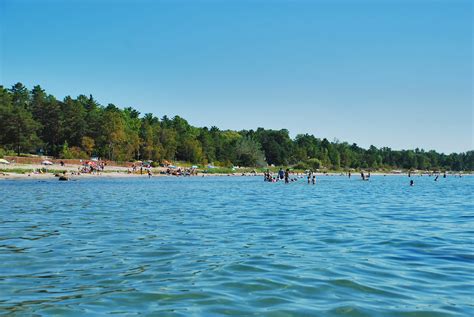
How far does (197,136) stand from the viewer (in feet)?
595

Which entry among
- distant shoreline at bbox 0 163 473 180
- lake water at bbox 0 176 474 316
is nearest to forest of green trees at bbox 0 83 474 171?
distant shoreline at bbox 0 163 473 180

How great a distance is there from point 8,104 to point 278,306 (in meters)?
123

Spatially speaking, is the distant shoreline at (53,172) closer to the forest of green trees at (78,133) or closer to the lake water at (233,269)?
the forest of green trees at (78,133)

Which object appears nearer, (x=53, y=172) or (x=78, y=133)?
(x=53, y=172)

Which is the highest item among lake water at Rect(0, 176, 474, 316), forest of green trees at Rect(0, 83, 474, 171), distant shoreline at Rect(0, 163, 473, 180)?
forest of green trees at Rect(0, 83, 474, 171)

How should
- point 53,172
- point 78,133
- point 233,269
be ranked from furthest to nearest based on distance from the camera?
point 78,133 < point 53,172 < point 233,269

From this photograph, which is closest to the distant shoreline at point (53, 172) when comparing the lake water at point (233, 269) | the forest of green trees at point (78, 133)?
the forest of green trees at point (78, 133)

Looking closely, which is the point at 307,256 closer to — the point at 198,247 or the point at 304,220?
the point at 198,247

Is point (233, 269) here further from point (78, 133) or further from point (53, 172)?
point (78, 133)

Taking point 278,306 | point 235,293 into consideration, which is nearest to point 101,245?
point 235,293

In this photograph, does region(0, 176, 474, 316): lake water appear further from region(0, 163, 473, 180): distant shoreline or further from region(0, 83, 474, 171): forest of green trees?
region(0, 83, 474, 171): forest of green trees

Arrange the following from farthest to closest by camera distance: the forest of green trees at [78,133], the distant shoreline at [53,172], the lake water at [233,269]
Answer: the forest of green trees at [78,133] < the distant shoreline at [53,172] < the lake water at [233,269]

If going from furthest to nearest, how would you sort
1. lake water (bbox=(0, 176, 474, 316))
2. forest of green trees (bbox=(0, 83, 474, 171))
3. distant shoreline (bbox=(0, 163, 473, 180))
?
1. forest of green trees (bbox=(0, 83, 474, 171))
2. distant shoreline (bbox=(0, 163, 473, 180))
3. lake water (bbox=(0, 176, 474, 316))

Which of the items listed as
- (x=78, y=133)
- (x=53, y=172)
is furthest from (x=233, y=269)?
(x=78, y=133)
